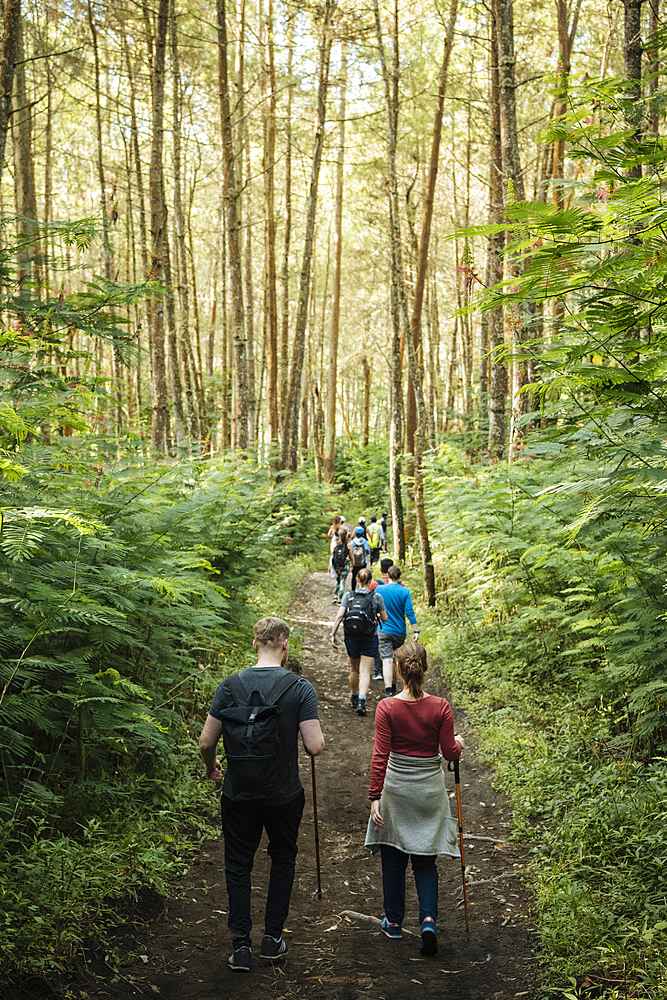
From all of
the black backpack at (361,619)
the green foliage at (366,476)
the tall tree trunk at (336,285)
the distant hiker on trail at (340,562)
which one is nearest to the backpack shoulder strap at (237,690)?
the black backpack at (361,619)

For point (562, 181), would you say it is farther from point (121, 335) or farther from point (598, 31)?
point (598, 31)

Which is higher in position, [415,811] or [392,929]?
[415,811]

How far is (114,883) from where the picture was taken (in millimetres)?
4055

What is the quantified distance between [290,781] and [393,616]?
201 inches

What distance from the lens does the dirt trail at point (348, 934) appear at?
363cm

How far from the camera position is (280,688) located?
12.5 ft

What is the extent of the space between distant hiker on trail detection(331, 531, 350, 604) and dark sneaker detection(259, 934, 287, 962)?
1125 cm

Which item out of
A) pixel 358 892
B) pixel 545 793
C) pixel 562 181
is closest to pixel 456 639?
pixel 545 793

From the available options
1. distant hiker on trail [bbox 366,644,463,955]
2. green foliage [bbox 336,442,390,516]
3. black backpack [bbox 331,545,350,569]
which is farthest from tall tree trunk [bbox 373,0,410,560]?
green foliage [bbox 336,442,390,516]

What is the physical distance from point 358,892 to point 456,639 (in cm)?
558

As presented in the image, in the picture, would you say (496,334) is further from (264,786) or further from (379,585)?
(264,786)

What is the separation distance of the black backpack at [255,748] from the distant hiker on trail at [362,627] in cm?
494

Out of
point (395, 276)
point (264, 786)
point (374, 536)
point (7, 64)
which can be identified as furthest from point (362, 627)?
point (395, 276)

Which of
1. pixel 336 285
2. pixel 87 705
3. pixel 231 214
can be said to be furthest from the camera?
pixel 336 285
